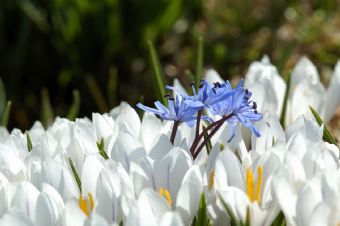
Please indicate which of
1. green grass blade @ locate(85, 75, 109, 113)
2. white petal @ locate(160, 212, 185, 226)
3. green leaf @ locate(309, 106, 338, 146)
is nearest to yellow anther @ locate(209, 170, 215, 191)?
white petal @ locate(160, 212, 185, 226)

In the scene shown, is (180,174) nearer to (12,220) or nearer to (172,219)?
(172,219)

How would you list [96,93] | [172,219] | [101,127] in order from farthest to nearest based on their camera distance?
[96,93] → [101,127] → [172,219]

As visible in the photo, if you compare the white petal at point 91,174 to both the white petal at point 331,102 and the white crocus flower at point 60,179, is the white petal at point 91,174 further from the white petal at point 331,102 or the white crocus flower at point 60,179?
the white petal at point 331,102

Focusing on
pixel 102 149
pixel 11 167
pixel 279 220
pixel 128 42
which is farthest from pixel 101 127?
pixel 128 42

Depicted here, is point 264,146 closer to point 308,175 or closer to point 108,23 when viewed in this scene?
point 308,175

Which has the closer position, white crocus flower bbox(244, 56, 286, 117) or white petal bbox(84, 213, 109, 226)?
white petal bbox(84, 213, 109, 226)

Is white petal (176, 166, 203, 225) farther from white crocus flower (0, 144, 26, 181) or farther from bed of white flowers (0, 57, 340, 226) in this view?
white crocus flower (0, 144, 26, 181)

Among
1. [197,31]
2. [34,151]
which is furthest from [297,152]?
[197,31]
